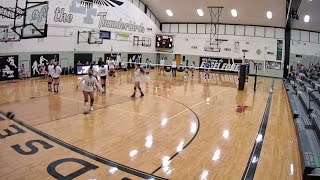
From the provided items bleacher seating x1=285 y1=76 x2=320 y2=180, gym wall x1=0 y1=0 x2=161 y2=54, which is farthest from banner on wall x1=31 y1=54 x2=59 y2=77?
bleacher seating x1=285 y1=76 x2=320 y2=180

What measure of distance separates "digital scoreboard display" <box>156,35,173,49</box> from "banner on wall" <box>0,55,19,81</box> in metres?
21.1

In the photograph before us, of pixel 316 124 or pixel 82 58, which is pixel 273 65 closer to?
pixel 82 58

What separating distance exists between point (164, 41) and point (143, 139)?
30.7 metres

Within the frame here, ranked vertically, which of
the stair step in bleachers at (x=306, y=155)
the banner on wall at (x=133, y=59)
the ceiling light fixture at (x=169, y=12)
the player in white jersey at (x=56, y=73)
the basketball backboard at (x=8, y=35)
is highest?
the ceiling light fixture at (x=169, y=12)

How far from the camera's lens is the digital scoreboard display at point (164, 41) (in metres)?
38.4

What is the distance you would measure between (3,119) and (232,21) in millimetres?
29727

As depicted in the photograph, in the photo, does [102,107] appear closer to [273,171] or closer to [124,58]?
[273,171]

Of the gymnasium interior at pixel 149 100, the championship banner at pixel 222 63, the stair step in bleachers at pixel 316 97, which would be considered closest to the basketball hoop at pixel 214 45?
the gymnasium interior at pixel 149 100

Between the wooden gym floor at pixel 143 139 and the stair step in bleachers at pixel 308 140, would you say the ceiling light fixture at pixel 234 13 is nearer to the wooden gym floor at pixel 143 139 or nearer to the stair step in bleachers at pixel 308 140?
the wooden gym floor at pixel 143 139

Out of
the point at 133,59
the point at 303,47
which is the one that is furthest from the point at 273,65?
the point at 133,59

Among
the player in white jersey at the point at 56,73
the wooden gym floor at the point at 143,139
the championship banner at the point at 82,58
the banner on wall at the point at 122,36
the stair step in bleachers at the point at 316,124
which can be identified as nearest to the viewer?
the wooden gym floor at the point at 143,139

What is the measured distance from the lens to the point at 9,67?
67.8 feet

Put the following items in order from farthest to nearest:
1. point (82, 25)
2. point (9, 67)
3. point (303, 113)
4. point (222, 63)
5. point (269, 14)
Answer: point (222, 63)
point (269, 14)
point (82, 25)
point (9, 67)
point (303, 113)

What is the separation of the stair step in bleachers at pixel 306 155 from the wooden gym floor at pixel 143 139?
29 cm
